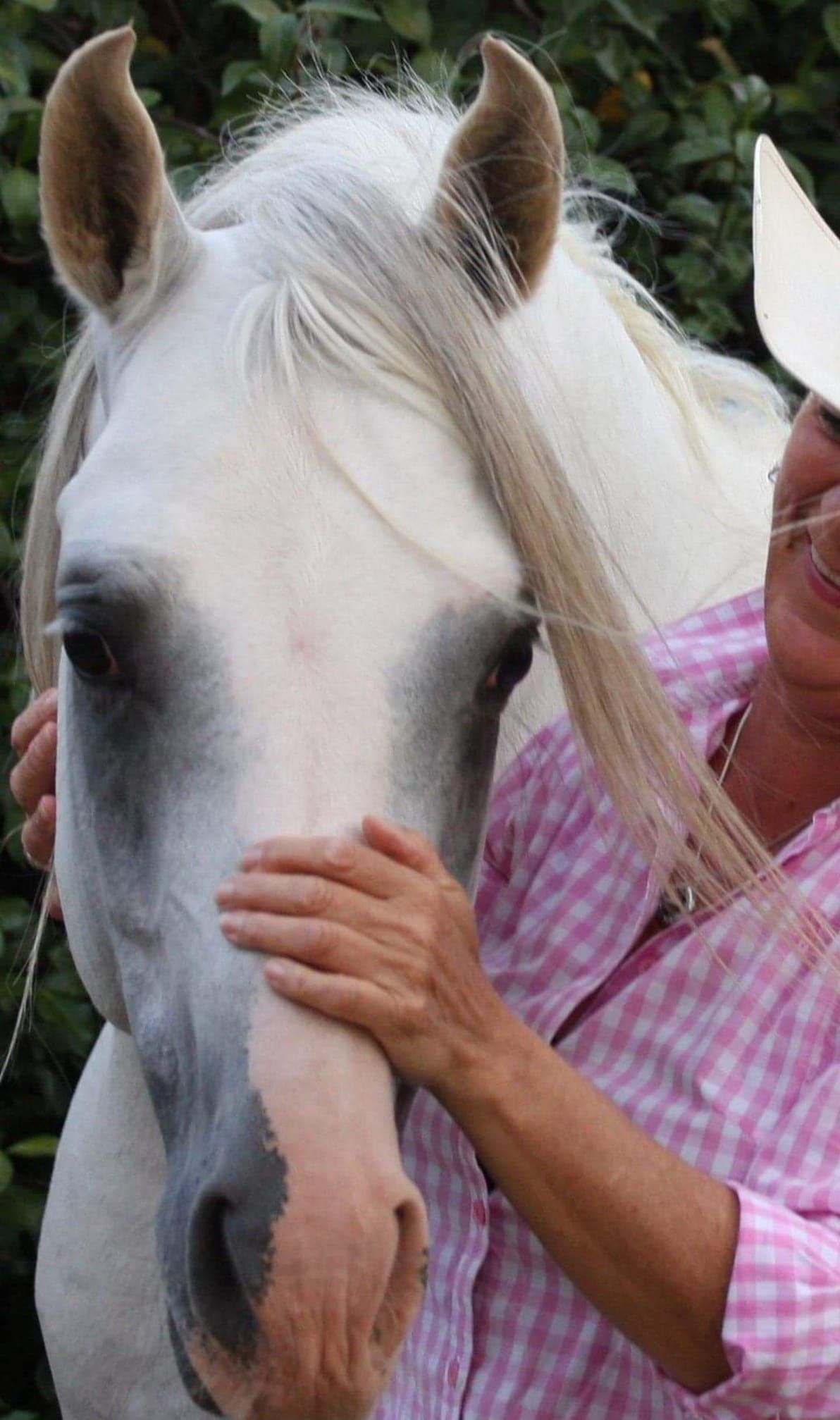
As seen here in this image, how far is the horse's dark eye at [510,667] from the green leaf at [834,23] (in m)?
2.15

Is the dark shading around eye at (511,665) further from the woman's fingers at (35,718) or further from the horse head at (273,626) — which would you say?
the woman's fingers at (35,718)

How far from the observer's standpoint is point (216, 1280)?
1097 mm

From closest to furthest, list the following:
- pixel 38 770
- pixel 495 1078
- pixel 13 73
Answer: pixel 495 1078
pixel 38 770
pixel 13 73

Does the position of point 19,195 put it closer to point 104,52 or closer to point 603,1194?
point 104,52

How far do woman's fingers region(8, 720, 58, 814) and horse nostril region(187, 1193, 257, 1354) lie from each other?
2.12ft

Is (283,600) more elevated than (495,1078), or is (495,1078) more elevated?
(283,600)

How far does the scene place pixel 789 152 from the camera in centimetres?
317

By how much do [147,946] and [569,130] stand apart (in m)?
1.83

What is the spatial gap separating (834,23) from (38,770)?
217cm

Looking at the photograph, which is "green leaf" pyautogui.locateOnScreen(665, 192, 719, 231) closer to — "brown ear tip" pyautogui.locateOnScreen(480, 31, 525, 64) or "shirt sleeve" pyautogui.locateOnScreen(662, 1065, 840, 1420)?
"brown ear tip" pyautogui.locateOnScreen(480, 31, 525, 64)

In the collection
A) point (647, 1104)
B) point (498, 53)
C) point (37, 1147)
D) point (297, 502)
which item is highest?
point (498, 53)

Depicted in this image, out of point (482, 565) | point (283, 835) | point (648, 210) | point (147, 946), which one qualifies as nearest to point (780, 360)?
point (482, 565)

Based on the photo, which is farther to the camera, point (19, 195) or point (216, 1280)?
point (19, 195)

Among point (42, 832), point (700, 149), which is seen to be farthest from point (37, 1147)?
point (700, 149)
